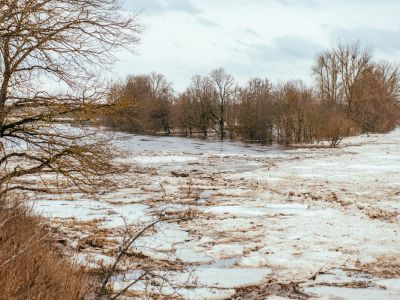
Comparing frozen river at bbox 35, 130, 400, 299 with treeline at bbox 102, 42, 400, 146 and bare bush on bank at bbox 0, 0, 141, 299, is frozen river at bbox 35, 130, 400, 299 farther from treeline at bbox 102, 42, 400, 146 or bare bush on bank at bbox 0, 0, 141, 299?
treeline at bbox 102, 42, 400, 146

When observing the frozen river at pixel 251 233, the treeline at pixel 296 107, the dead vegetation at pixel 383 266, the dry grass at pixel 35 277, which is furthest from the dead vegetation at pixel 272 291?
the treeline at pixel 296 107

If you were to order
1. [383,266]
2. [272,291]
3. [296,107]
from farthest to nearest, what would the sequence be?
Result: [296,107] → [383,266] → [272,291]

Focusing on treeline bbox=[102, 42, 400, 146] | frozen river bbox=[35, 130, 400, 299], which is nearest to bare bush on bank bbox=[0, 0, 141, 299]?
frozen river bbox=[35, 130, 400, 299]

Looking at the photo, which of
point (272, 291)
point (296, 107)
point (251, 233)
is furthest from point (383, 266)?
point (296, 107)

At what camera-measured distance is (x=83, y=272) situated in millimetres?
6477

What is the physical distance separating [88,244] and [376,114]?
52770 mm

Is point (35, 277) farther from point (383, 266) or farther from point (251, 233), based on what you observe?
point (251, 233)

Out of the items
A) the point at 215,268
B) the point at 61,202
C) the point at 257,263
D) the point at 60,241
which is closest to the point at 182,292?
the point at 215,268

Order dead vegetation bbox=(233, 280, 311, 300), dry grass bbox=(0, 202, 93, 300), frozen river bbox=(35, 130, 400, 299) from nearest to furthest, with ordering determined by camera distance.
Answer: dry grass bbox=(0, 202, 93, 300) < dead vegetation bbox=(233, 280, 311, 300) < frozen river bbox=(35, 130, 400, 299)

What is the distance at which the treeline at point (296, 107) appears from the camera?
164 feet

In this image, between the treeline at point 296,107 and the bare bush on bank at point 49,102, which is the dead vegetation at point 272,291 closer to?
the bare bush on bank at point 49,102

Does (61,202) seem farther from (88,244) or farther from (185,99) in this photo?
(185,99)

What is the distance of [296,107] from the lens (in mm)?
50281

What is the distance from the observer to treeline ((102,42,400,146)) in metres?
49.8
